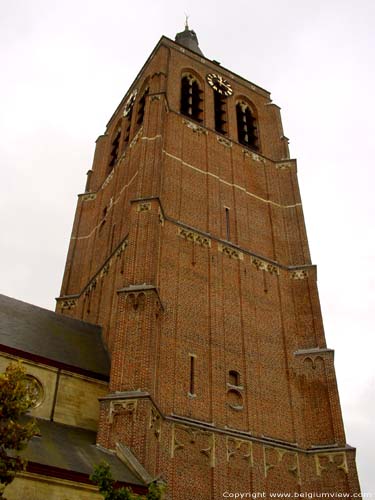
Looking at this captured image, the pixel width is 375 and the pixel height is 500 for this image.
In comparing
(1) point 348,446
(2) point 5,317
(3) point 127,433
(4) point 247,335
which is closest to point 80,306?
(2) point 5,317

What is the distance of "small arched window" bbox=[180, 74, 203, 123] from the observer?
28.9 meters

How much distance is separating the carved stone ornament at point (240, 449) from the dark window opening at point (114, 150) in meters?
17.3

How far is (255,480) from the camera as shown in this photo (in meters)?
16.8

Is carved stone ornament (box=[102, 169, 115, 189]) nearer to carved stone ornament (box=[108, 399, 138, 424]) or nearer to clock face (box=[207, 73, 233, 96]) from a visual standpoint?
clock face (box=[207, 73, 233, 96])

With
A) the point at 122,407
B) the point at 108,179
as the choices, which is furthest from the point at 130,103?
the point at 122,407

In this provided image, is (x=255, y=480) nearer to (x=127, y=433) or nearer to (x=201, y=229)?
(x=127, y=433)

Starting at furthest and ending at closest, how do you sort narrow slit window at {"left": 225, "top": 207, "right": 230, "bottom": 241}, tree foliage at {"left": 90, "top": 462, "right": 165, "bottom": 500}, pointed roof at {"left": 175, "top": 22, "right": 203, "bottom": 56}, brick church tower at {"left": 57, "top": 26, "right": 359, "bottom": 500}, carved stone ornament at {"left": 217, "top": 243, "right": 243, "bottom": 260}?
1. pointed roof at {"left": 175, "top": 22, "right": 203, "bottom": 56}
2. narrow slit window at {"left": 225, "top": 207, "right": 230, "bottom": 241}
3. carved stone ornament at {"left": 217, "top": 243, "right": 243, "bottom": 260}
4. brick church tower at {"left": 57, "top": 26, "right": 359, "bottom": 500}
5. tree foliage at {"left": 90, "top": 462, "right": 165, "bottom": 500}

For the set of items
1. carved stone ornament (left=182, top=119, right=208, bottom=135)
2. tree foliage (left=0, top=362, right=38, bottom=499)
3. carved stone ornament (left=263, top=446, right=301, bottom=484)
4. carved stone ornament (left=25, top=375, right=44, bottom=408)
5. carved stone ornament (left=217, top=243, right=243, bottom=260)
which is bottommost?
tree foliage (left=0, top=362, right=38, bottom=499)

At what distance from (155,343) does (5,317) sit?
18.5ft

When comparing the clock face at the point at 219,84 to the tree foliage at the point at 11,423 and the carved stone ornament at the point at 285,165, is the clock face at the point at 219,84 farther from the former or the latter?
the tree foliage at the point at 11,423

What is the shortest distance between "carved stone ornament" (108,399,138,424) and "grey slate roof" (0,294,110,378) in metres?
2.90

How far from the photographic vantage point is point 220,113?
101 feet

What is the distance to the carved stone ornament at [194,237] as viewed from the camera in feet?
71.2

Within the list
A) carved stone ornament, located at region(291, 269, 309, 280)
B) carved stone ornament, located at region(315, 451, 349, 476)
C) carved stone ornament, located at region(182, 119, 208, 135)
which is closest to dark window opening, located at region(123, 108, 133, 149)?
carved stone ornament, located at region(182, 119, 208, 135)
